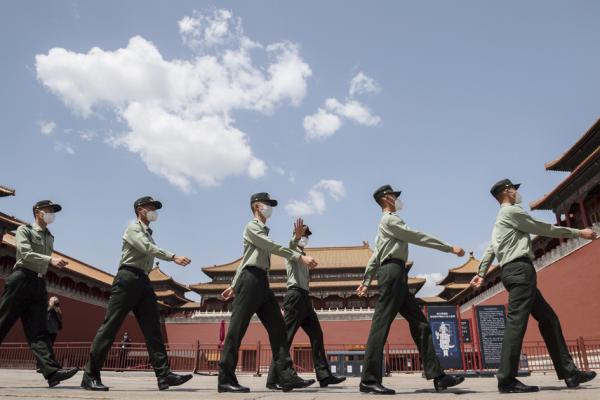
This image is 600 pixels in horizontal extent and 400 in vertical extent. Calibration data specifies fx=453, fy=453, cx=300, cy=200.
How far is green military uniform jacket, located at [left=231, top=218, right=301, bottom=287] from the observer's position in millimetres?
3881

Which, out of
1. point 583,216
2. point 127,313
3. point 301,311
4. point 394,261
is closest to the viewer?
point 394,261

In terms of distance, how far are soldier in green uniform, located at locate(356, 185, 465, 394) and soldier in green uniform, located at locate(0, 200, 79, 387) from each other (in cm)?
277

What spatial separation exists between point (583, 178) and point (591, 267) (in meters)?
3.69

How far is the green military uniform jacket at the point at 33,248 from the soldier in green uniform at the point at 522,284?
411 centimetres

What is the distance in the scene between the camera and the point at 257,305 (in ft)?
12.8

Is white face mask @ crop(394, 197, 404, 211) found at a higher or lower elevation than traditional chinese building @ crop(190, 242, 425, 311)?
lower

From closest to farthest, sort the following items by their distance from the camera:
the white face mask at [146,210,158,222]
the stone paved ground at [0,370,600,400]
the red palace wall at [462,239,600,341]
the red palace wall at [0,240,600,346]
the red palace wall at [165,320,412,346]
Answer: the stone paved ground at [0,370,600,400] < the white face mask at [146,210,158,222] < the red palace wall at [462,239,600,341] < the red palace wall at [0,240,600,346] < the red palace wall at [165,320,412,346]

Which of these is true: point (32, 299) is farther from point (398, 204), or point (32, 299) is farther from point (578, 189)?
point (578, 189)

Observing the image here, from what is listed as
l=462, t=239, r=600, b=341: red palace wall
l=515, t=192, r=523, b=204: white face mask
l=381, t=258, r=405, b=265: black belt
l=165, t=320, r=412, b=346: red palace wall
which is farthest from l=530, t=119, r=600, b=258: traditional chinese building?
l=381, t=258, r=405, b=265: black belt

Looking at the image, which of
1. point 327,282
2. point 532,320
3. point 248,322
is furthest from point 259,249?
point 327,282

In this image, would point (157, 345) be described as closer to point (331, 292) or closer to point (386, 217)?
point (386, 217)

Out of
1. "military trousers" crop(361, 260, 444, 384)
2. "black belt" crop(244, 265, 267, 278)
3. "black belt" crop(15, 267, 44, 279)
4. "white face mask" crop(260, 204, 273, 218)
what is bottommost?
"military trousers" crop(361, 260, 444, 384)

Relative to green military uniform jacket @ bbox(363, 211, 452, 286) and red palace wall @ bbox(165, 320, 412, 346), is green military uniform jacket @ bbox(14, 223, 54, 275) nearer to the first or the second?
green military uniform jacket @ bbox(363, 211, 452, 286)

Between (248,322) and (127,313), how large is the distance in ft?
3.38
